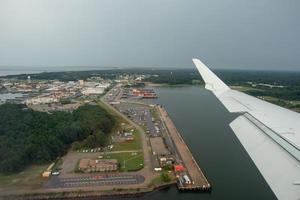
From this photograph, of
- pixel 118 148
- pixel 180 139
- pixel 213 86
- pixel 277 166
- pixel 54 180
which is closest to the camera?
pixel 277 166

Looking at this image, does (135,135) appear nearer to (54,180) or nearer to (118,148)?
(118,148)

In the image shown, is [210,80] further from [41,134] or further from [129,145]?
[41,134]

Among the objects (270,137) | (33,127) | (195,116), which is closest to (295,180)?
(270,137)

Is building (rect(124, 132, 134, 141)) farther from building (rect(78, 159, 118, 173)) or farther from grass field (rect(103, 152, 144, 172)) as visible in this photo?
building (rect(78, 159, 118, 173))

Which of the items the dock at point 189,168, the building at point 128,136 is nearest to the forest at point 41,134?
the building at point 128,136

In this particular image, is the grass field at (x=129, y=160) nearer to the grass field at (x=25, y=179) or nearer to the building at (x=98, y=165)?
the building at (x=98, y=165)

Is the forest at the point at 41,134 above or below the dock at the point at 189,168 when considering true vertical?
above
